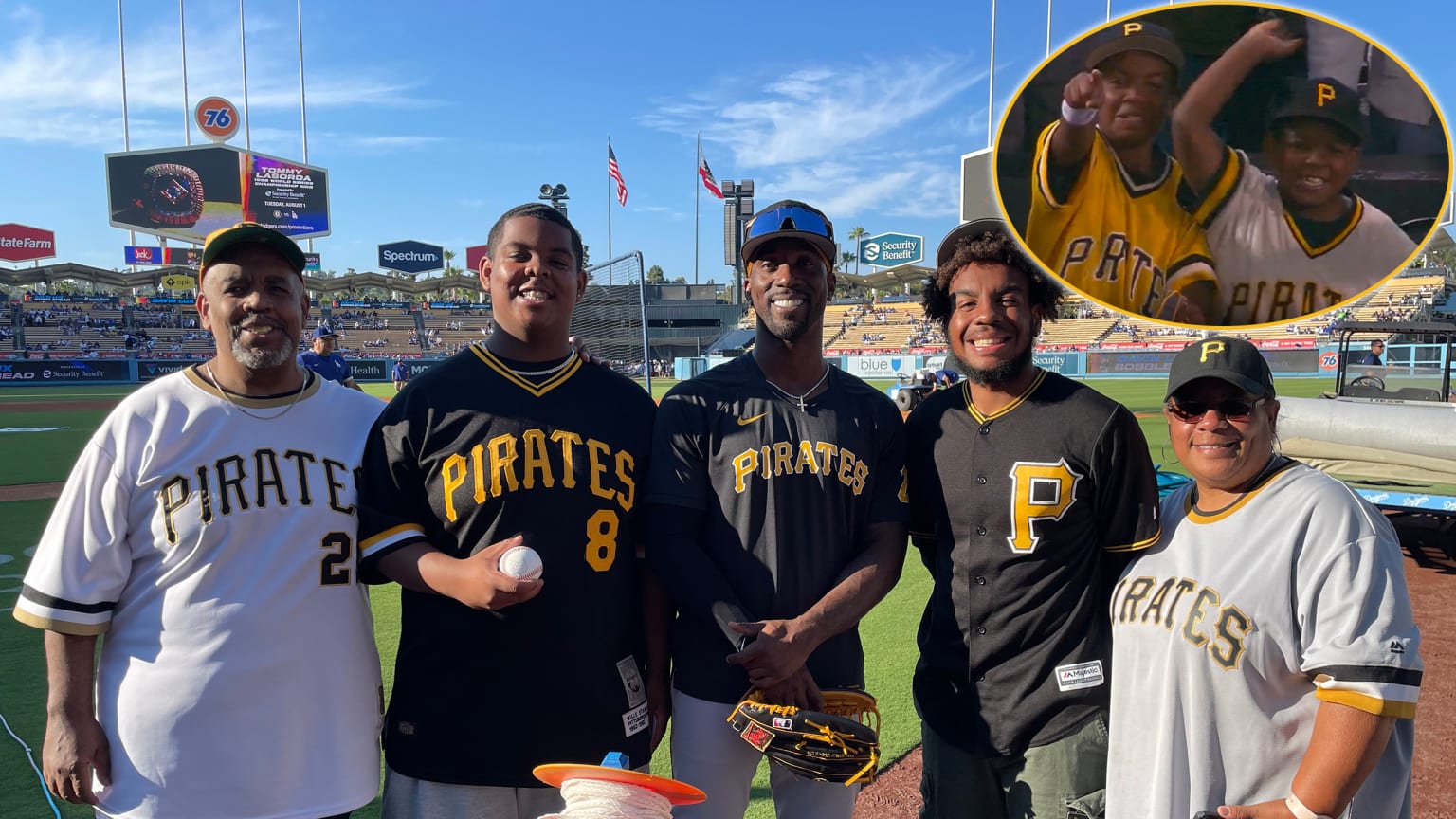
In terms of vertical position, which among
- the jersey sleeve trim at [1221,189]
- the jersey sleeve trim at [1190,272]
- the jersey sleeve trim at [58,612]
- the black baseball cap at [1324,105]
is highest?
the black baseball cap at [1324,105]

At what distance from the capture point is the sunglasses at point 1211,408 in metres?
2.08

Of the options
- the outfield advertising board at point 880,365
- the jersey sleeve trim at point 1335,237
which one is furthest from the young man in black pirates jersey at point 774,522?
the outfield advertising board at point 880,365

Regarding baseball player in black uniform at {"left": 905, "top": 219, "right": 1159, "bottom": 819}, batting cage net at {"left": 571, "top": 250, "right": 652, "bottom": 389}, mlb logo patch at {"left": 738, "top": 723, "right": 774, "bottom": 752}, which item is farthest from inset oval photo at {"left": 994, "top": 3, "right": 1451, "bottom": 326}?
batting cage net at {"left": 571, "top": 250, "right": 652, "bottom": 389}

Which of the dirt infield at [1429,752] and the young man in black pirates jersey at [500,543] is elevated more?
the young man in black pirates jersey at [500,543]

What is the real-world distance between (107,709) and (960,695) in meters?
2.33

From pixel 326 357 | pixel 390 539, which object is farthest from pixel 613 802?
pixel 326 357

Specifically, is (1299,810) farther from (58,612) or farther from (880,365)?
(880,365)

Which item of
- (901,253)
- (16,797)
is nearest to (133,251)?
(901,253)

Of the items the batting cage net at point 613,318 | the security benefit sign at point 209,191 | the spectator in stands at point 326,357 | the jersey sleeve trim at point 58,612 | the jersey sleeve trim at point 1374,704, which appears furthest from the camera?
the security benefit sign at point 209,191

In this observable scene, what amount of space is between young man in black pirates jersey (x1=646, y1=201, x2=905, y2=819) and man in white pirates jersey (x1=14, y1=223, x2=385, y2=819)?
0.93 metres

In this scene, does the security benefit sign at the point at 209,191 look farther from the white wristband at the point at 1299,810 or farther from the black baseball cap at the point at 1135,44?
the white wristband at the point at 1299,810

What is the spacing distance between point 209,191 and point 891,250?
54.7m

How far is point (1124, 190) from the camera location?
4062 mm

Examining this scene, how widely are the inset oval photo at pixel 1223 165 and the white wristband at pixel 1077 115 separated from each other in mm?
10
